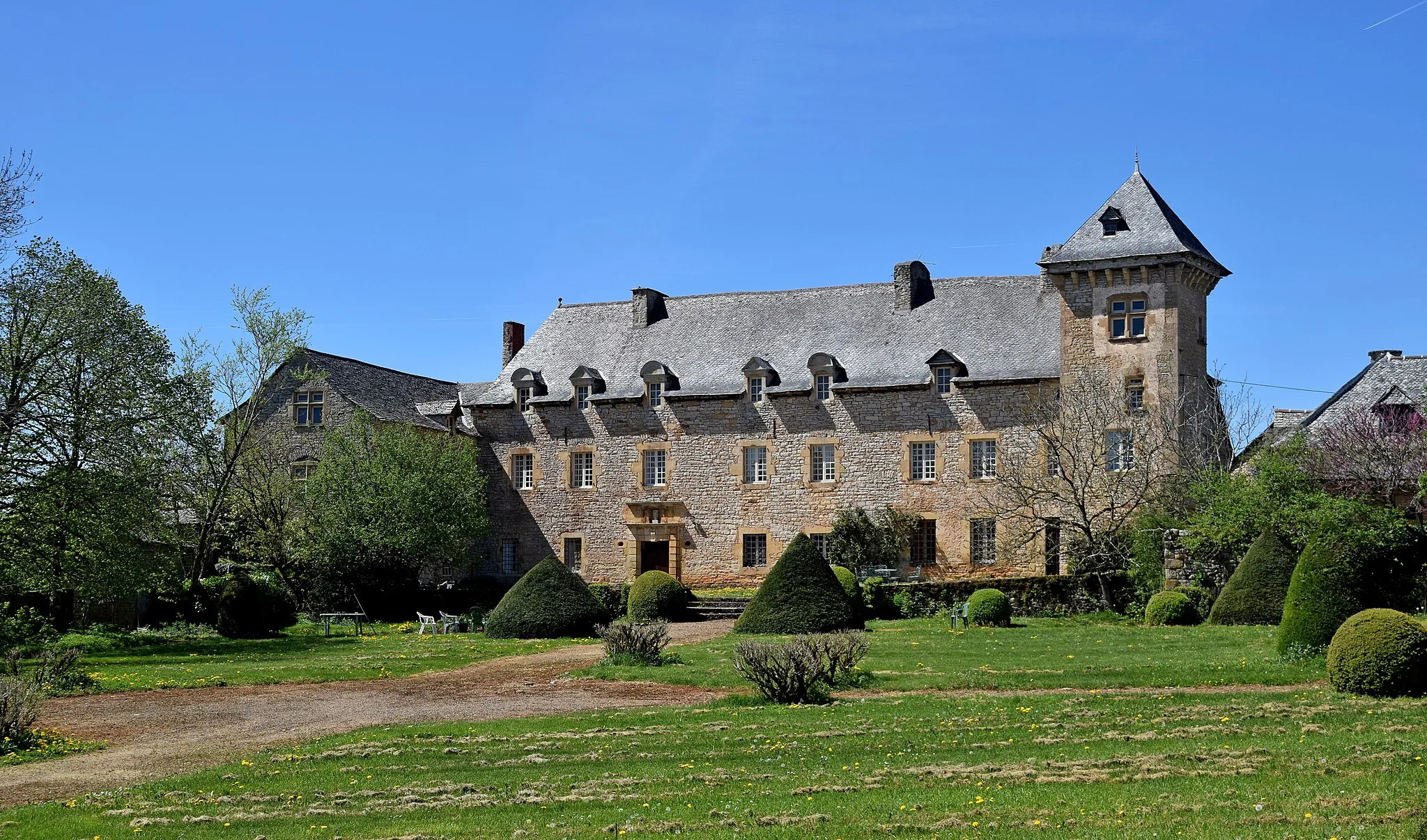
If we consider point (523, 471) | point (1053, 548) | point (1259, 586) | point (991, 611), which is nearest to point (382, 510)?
point (523, 471)

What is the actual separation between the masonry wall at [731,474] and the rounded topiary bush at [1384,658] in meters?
22.9

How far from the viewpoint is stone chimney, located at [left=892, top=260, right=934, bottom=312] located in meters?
43.4

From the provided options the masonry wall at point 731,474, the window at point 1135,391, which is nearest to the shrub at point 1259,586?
the window at point 1135,391

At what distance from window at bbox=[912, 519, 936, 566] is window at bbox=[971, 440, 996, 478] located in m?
2.00

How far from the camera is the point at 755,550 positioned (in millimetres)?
42844

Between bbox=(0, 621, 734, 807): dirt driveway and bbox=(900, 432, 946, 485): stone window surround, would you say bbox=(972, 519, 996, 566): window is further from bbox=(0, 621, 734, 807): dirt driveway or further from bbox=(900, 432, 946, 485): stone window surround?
bbox=(0, 621, 734, 807): dirt driveway

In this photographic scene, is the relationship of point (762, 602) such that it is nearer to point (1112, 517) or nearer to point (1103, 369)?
point (1112, 517)

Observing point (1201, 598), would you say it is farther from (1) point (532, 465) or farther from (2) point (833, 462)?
(1) point (532, 465)

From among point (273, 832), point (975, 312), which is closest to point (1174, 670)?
point (273, 832)

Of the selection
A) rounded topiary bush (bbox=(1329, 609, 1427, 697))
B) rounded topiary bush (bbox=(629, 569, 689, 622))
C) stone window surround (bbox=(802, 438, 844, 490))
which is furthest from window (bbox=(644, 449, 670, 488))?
rounded topiary bush (bbox=(1329, 609, 1427, 697))

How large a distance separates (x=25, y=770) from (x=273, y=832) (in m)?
4.78

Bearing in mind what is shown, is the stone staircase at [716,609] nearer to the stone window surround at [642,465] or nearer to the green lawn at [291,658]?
the green lawn at [291,658]

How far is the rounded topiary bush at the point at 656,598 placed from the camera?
33281 mm

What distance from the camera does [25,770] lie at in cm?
1358
